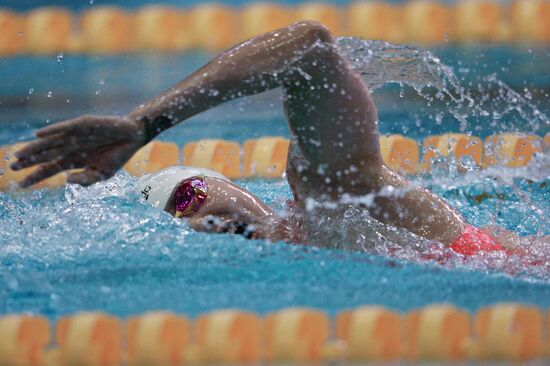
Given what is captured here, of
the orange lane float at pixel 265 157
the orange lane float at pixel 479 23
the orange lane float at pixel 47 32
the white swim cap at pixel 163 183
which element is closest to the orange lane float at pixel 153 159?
the orange lane float at pixel 265 157

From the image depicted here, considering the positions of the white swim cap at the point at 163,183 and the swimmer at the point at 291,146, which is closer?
the swimmer at the point at 291,146

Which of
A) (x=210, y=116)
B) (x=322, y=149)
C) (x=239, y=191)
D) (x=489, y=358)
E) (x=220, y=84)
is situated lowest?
(x=210, y=116)

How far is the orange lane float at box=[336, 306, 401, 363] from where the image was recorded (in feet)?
6.08

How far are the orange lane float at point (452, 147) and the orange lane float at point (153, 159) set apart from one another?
1.17 meters

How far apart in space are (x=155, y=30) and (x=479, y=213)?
2.36 m

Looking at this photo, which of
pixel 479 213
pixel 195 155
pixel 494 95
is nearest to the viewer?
pixel 479 213

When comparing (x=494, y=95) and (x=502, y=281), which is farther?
(x=494, y=95)

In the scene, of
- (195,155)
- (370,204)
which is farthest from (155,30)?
(370,204)

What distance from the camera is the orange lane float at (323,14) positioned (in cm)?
451

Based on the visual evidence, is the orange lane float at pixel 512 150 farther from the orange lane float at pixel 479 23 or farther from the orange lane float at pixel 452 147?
the orange lane float at pixel 479 23

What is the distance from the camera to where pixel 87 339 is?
183 cm

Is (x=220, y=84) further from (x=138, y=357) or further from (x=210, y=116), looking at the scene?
(x=210, y=116)

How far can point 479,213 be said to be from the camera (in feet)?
9.50

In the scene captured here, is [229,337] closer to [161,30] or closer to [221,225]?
[221,225]
